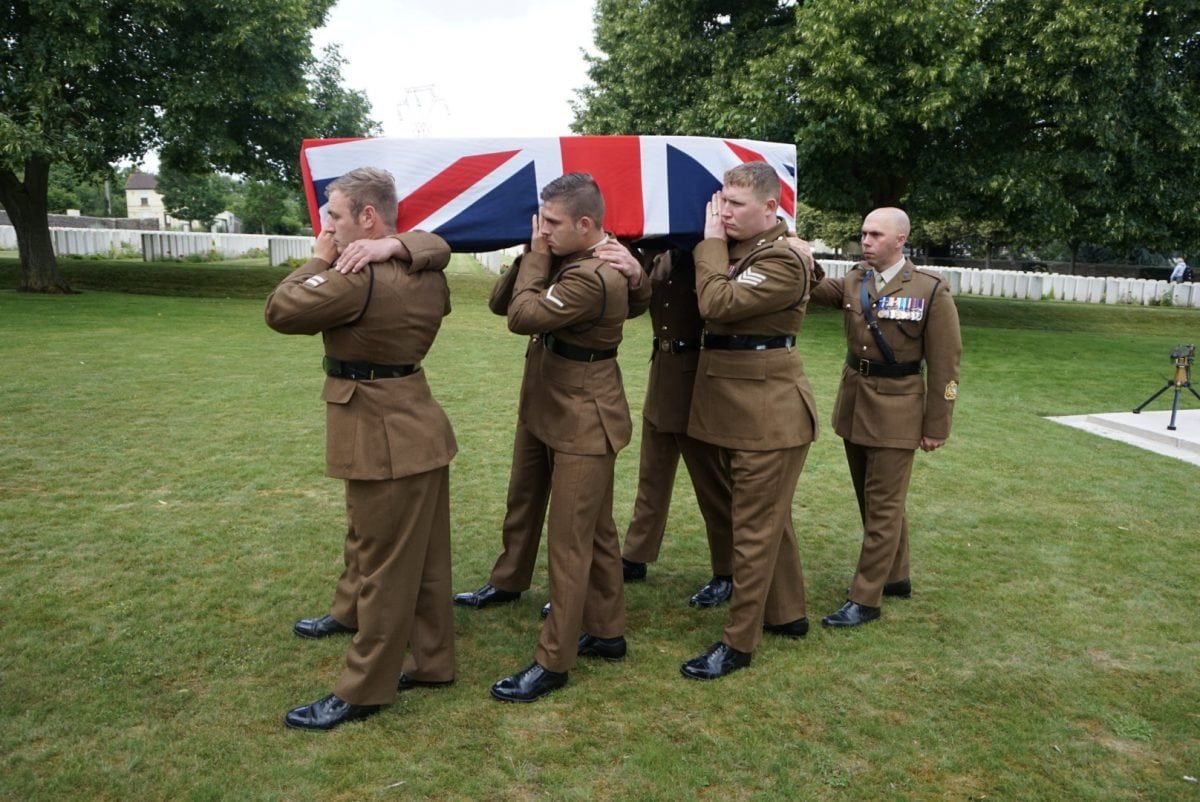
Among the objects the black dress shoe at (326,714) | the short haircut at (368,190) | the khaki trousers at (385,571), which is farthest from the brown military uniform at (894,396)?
the black dress shoe at (326,714)

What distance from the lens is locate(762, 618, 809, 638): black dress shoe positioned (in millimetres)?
3938

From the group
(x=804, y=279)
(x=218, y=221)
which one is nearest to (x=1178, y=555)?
(x=804, y=279)

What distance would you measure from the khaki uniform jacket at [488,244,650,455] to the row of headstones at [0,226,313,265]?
25.4 m

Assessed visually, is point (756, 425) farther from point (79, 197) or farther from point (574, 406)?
point (79, 197)

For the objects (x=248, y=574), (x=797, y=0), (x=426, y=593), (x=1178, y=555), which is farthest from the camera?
(x=797, y=0)

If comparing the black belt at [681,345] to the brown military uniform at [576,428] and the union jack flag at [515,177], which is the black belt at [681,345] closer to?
the union jack flag at [515,177]

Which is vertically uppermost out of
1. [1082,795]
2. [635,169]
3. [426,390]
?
[635,169]

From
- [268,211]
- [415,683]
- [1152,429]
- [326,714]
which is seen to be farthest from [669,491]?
[268,211]

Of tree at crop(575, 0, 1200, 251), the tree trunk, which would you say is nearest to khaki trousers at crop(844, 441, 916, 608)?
tree at crop(575, 0, 1200, 251)

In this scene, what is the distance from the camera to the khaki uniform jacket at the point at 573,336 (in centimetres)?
322

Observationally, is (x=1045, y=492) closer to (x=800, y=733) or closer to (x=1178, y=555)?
(x=1178, y=555)

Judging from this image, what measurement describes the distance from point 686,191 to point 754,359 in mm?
747

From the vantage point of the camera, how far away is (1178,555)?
16.7 ft

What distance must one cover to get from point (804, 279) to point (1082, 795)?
1.96 metres
